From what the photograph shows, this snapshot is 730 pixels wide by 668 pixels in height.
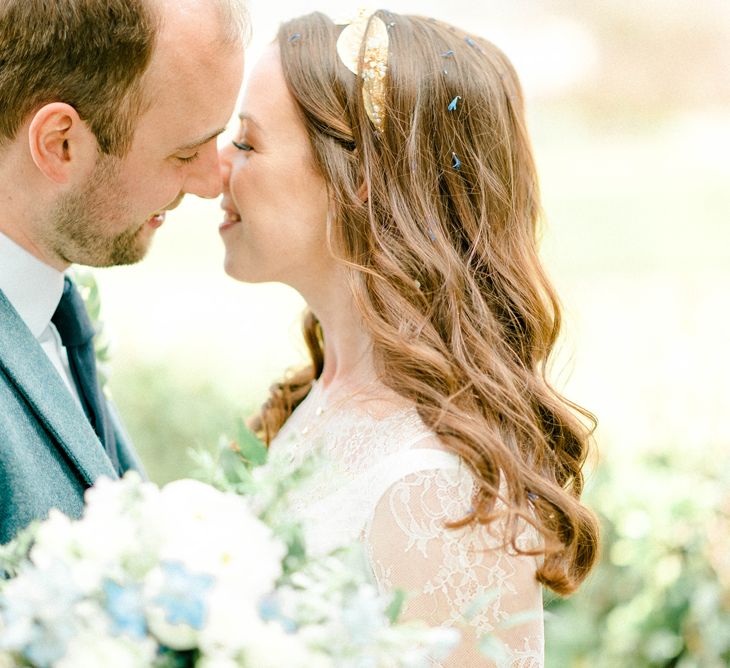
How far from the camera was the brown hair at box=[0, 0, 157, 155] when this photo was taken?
7.47 ft

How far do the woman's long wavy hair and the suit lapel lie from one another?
0.75 m

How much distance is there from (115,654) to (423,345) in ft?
4.50

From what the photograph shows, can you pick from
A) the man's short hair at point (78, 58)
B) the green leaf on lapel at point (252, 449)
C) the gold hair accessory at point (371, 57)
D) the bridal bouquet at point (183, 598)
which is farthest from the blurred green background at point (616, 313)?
the bridal bouquet at point (183, 598)

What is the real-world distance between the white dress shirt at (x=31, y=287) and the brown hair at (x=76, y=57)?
0.30 meters

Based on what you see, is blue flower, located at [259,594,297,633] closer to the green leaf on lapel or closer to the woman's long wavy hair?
the green leaf on lapel

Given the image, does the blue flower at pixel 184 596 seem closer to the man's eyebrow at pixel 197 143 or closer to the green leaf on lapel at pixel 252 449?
the green leaf on lapel at pixel 252 449

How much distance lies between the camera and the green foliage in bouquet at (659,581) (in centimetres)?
371

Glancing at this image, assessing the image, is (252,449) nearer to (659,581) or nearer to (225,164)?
(225,164)

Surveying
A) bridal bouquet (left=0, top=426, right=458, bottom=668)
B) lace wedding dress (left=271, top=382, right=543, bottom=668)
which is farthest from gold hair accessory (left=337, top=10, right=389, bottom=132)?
bridal bouquet (left=0, top=426, right=458, bottom=668)

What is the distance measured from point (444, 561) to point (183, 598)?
107cm

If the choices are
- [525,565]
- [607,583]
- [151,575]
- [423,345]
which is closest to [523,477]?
[525,565]

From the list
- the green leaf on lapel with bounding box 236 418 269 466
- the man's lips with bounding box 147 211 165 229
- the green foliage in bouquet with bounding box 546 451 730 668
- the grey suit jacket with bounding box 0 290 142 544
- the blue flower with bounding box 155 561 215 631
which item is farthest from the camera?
the green foliage in bouquet with bounding box 546 451 730 668

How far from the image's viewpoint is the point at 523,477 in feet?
7.34

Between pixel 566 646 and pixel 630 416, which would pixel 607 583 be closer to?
pixel 566 646
